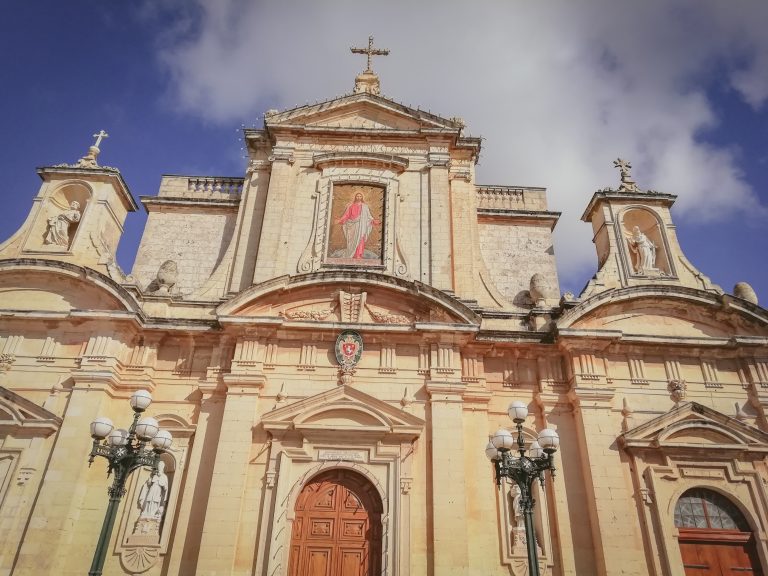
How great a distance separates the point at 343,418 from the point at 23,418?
627cm

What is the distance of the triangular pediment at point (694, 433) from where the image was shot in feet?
39.4

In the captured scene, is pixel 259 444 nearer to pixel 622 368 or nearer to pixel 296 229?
pixel 296 229

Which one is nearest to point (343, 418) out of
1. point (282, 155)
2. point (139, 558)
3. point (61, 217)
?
point (139, 558)

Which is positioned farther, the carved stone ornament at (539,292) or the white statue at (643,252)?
the white statue at (643,252)

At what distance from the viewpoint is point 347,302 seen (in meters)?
13.6

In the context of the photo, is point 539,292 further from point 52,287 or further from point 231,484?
point 52,287

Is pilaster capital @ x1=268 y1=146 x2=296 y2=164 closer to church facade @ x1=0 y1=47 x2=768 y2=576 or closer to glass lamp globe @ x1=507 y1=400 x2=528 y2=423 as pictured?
church facade @ x1=0 y1=47 x2=768 y2=576

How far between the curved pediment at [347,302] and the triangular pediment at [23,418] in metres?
3.91

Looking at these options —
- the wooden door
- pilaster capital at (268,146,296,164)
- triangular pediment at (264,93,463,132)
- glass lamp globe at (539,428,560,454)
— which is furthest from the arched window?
pilaster capital at (268,146,296,164)

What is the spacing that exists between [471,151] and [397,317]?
18.7 feet

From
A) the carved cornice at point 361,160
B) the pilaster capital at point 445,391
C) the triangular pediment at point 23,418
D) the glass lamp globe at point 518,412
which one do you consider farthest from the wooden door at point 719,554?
the triangular pediment at point 23,418

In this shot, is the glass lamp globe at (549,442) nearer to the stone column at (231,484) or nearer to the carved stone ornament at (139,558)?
the stone column at (231,484)

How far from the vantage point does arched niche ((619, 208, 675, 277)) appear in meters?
14.7

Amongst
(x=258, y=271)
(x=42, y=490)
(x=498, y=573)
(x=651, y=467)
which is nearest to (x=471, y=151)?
(x=258, y=271)
